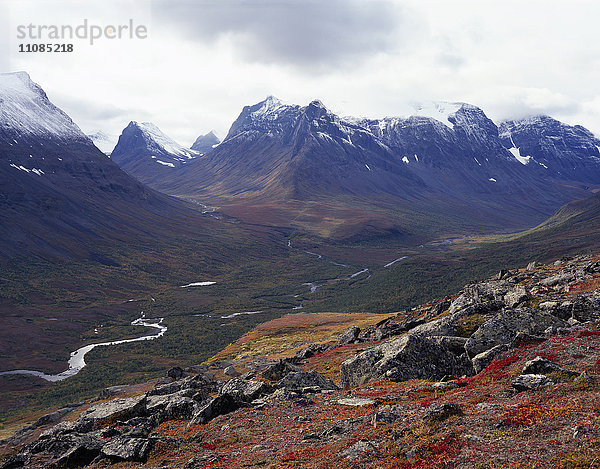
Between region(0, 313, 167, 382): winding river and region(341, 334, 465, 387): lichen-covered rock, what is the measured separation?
322 ft

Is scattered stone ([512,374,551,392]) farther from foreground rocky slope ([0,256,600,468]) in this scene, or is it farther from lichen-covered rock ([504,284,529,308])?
lichen-covered rock ([504,284,529,308])

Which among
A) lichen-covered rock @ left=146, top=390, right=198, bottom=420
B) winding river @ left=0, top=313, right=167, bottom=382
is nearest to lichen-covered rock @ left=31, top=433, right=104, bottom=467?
lichen-covered rock @ left=146, top=390, right=198, bottom=420

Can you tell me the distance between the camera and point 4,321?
137875 millimetres

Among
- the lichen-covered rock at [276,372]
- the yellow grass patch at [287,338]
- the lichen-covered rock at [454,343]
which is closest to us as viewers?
the lichen-covered rock at [454,343]

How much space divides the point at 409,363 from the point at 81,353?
121856 mm

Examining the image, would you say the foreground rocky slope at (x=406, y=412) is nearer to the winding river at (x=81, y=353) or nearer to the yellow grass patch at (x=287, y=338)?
the yellow grass patch at (x=287, y=338)

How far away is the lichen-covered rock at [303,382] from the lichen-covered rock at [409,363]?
2.57 meters

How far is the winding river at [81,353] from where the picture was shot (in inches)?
4043

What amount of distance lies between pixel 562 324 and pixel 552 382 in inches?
517

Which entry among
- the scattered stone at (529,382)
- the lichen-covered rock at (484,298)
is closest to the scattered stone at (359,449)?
the scattered stone at (529,382)

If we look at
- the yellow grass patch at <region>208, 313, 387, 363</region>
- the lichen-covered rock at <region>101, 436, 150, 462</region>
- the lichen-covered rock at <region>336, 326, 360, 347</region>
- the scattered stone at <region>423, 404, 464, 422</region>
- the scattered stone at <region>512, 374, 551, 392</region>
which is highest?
the scattered stone at <region>512, 374, 551, 392</region>

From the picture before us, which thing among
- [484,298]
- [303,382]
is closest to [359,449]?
[303,382]

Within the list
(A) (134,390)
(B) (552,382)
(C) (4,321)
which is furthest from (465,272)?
(C) (4,321)

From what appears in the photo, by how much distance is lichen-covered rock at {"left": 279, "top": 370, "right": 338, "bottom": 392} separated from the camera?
32.6 m
